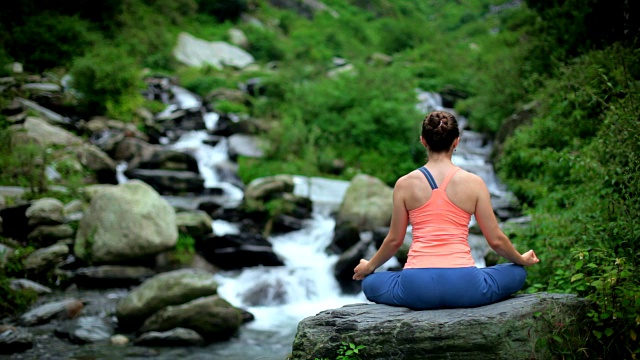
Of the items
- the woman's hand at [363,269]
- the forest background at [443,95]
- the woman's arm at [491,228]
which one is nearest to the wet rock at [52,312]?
the forest background at [443,95]

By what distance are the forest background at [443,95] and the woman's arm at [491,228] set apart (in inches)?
18.8

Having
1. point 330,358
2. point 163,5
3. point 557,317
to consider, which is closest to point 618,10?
point 557,317

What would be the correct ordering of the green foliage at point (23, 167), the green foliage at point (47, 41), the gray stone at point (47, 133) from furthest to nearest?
1. the green foliage at point (47, 41)
2. the gray stone at point (47, 133)
3. the green foliage at point (23, 167)

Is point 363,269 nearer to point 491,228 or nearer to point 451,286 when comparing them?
point 451,286

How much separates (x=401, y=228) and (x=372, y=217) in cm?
875

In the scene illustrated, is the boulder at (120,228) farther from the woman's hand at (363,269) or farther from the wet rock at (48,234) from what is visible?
Result: the woman's hand at (363,269)

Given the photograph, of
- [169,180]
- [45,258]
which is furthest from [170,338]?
[169,180]

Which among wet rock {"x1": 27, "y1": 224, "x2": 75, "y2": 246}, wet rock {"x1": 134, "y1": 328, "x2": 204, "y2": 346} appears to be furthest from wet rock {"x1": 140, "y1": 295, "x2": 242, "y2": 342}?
wet rock {"x1": 27, "y1": 224, "x2": 75, "y2": 246}

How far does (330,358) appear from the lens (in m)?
3.65

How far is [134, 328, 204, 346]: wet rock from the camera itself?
294 inches

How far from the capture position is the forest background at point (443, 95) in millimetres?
4691

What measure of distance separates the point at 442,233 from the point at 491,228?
0.39 m

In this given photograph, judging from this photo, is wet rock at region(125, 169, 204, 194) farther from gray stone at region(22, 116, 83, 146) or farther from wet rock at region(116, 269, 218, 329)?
wet rock at region(116, 269, 218, 329)

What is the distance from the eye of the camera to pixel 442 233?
11.7 feet
